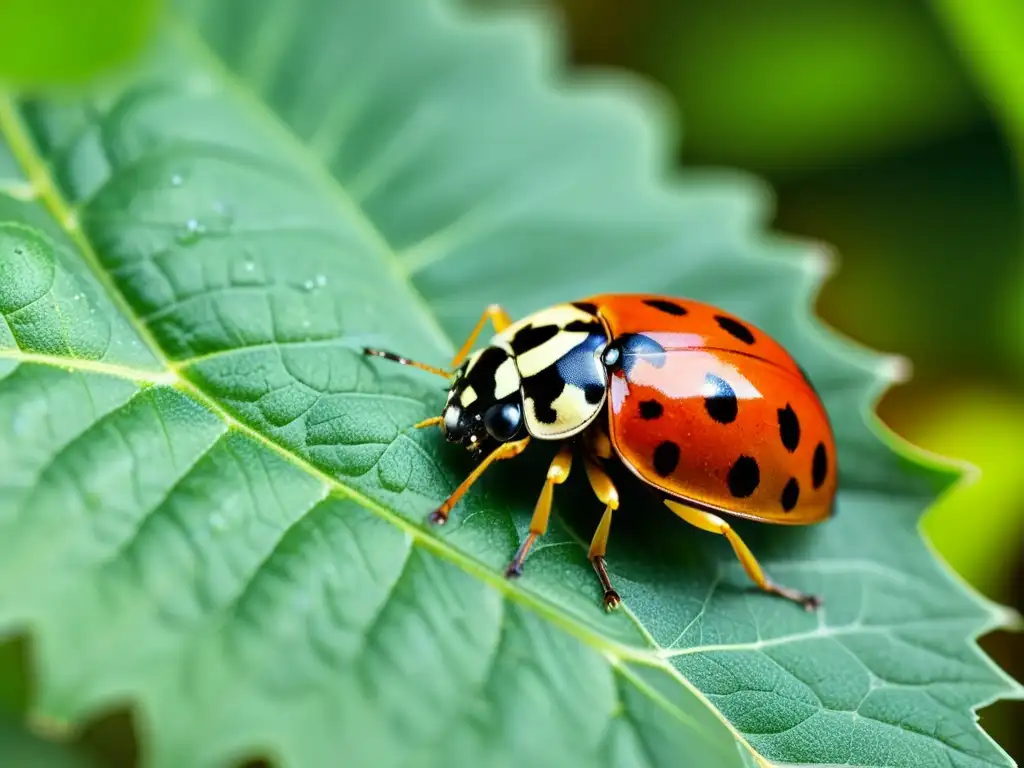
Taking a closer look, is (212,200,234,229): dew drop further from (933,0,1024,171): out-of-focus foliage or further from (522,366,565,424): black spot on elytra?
(933,0,1024,171): out-of-focus foliage

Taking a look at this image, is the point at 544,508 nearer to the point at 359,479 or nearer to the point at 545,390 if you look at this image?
the point at 545,390

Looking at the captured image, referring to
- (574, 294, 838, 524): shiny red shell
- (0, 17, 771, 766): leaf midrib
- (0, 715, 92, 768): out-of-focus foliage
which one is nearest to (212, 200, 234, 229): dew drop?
(0, 17, 771, 766): leaf midrib

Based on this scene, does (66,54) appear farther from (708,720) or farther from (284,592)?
(708,720)

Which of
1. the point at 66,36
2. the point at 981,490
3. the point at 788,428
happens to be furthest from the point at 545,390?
the point at 981,490

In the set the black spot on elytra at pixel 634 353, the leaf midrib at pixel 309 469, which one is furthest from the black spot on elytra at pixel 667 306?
the leaf midrib at pixel 309 469

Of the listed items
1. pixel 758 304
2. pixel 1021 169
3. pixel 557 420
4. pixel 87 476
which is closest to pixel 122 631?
pixel 87 476
